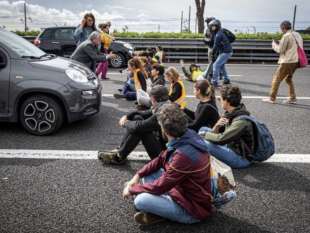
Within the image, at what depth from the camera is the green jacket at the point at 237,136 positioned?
429 centimetres

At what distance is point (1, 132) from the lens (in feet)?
19.4

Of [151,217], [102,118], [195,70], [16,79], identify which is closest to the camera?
[151,217]

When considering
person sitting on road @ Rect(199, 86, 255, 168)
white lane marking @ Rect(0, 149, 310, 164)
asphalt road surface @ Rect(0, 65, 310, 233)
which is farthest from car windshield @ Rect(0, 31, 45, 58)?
person sitting on road @ Rect(199, 86, 255, 168)

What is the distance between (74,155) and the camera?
16.3 feet

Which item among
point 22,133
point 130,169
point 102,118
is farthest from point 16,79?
point 130,169

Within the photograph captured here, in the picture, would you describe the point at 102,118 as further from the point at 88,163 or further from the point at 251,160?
the point at 251,160

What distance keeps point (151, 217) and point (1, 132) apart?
3620 millimetres

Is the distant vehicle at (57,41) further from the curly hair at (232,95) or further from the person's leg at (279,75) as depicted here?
the curly hair at (232,95)

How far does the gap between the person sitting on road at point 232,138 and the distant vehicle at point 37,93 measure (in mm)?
2204

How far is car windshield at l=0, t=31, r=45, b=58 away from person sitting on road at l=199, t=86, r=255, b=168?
3.22m

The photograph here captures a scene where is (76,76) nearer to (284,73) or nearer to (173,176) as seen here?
(173,176)

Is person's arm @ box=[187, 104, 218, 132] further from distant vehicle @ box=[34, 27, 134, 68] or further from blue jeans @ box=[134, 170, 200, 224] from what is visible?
distant vehicle @ box=[34, 27, 134, 68]

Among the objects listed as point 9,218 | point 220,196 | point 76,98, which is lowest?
point 9,218

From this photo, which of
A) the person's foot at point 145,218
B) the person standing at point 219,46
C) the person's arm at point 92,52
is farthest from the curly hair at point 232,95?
the person standing at point 219,46
